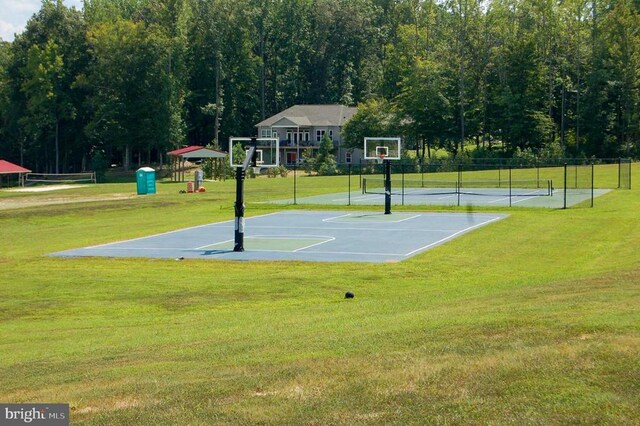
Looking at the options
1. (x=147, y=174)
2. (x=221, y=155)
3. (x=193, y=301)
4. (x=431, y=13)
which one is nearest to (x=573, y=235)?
(x=193, y=301)

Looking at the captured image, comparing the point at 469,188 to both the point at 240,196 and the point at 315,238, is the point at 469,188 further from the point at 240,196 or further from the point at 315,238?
the point at 240,196

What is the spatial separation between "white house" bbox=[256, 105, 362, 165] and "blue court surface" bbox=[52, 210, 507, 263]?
68.7 metres

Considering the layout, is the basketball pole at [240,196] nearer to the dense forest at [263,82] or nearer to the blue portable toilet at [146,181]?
the blue portable toilet at [146,181]

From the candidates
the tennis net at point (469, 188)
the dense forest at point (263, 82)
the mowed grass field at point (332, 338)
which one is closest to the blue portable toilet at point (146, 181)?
the tennis net at point (469, 188)

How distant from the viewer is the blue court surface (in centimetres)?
2900

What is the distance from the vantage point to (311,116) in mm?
114062

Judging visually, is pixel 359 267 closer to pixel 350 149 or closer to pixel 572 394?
pixel 572 394

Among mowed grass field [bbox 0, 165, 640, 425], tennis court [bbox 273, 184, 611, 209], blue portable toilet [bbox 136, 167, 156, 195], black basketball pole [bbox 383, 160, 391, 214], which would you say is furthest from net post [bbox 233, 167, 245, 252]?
blue portable toilet [bbox 136, 167, 156, 195]

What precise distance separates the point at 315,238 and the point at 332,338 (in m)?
20.8

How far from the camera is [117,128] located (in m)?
102

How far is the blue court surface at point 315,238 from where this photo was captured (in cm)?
2900

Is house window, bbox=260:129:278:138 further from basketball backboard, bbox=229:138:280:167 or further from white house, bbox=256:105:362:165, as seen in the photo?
basketball backboard, bbox=229:138:280:167
